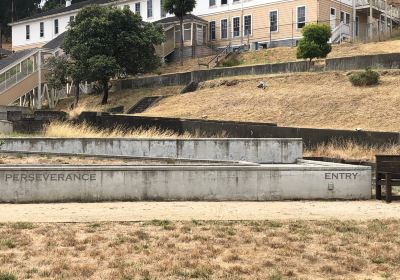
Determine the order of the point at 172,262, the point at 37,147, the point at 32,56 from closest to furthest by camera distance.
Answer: the point at 172,262, the point at 37,147, the point at 32,56

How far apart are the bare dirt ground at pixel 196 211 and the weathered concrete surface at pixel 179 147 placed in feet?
19.5

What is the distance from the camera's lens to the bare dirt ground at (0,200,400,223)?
34.6 ft

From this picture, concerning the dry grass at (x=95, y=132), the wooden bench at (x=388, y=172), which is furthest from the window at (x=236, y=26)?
the wooden bench at (x=388, y=172)

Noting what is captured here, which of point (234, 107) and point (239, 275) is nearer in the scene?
point (239, 275)

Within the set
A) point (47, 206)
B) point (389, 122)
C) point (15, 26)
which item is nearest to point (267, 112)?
point (389, 122)

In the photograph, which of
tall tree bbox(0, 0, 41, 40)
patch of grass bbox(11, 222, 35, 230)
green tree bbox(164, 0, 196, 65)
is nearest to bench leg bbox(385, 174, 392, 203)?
patch of grass bbox(11, 222, 35, 230)

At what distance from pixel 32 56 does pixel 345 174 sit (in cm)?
3555

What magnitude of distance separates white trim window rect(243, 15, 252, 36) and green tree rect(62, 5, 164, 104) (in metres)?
12.2

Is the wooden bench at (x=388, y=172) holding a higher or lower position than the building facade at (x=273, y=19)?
lower

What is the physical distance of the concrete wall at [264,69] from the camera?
30.4m

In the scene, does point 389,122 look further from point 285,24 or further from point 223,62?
point 285,24

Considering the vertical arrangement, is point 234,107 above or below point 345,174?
above

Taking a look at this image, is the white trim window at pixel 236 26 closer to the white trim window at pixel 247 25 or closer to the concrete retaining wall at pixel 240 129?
the white trim window at pixel 247 25

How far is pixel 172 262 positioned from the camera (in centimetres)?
729
